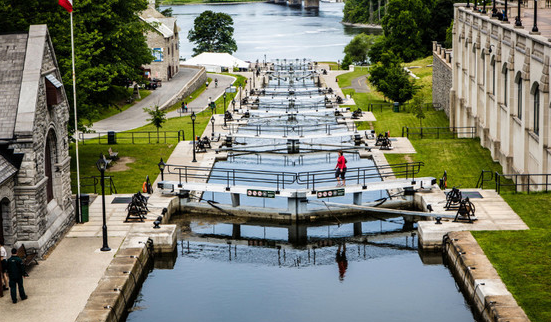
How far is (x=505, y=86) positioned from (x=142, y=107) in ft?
131

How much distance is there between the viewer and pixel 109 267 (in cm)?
3052

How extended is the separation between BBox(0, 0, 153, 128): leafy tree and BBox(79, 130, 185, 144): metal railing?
2395 millimetres

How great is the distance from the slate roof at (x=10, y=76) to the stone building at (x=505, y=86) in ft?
70.3

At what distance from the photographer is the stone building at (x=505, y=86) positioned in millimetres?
39969

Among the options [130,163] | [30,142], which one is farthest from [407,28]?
[30,142]

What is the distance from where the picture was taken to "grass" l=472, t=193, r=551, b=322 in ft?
87.0

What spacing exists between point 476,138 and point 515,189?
16615 mm

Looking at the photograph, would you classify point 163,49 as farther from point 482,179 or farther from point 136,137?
point 482,179

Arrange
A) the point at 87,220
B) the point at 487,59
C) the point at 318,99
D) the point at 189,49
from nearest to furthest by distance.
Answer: the point at 87,220, the point at 487,59, the point at 318,99, the point at 189,49

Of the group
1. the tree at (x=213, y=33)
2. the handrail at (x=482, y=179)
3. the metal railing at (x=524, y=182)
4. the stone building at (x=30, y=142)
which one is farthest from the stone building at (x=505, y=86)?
the tree at (x=213, y=33)

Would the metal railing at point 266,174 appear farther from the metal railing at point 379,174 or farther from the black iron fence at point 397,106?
the black iron fence at point 397,106

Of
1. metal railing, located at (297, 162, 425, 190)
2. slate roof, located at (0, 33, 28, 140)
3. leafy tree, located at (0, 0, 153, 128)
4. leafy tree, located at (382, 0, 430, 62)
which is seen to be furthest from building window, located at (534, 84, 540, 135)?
leafy tree, located at (382, 0, 430, 62)

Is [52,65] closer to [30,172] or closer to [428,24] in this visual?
[30,172]

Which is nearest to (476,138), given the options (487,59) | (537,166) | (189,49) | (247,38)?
(487,59)
